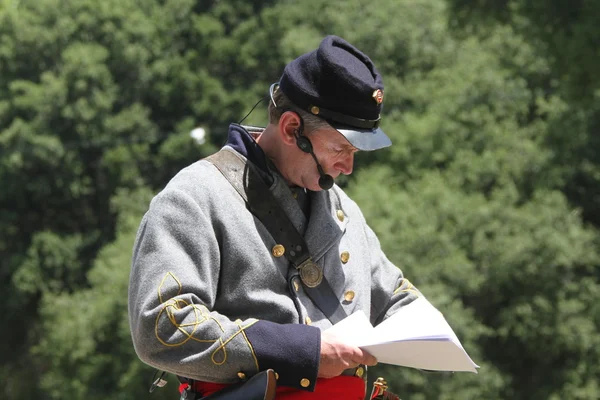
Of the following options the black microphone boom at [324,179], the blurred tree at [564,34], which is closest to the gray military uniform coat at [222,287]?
the black microphone boom at [324,179]

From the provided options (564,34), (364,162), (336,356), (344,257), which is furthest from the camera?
(364,162)

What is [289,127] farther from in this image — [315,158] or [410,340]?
[410,340]

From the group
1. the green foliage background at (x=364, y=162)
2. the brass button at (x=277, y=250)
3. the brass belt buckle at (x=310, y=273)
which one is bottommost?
the green foliage background at (x=364, y=162)

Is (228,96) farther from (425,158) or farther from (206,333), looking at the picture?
(206,333)

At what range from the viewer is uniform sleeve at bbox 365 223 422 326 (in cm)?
361

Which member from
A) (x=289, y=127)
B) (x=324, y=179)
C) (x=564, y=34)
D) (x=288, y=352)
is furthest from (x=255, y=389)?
(x=564, y=34)

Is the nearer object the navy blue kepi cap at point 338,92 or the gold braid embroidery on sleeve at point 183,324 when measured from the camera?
the gold braid embroidery on sleeve at point 183,324

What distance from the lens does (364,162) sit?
1045 inches

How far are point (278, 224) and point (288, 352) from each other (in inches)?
16.6

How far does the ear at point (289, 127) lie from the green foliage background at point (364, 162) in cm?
1183

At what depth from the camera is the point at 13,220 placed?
2917cm

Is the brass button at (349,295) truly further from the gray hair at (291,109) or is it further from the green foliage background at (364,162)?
the green foliage background at (364,162)

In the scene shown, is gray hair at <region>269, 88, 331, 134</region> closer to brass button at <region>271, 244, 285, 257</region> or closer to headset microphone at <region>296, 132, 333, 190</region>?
headset microphone at <region>296, 132, 333, 190</region>

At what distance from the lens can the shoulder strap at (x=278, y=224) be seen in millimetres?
3309
